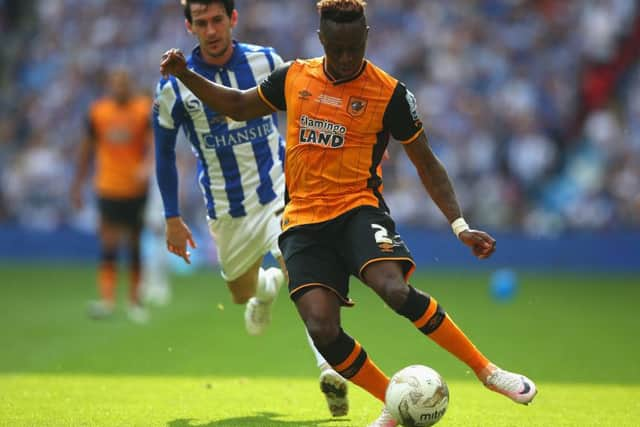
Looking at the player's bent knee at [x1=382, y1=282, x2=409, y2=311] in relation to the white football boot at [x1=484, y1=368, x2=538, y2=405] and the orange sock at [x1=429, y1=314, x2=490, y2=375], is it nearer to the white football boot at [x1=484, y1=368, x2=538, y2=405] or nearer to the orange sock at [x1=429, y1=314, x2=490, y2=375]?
the orange sock at [x1=429, y1=314, x2=490, y2=375]

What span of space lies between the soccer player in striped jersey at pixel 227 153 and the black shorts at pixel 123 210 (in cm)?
534

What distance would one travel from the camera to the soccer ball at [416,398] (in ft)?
19.4

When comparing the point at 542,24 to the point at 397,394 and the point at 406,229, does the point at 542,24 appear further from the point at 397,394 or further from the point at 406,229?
the point at 397,394

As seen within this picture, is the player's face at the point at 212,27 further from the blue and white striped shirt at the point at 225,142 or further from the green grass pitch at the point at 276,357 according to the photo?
the green grass pitch at the point at 276,357

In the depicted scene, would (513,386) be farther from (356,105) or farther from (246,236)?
(246,236)

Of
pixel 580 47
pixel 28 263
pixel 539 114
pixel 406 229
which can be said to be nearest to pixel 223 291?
pixel 406 229

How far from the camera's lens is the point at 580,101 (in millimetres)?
19141

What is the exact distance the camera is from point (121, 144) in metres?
13.6

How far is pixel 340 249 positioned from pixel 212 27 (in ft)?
7.21

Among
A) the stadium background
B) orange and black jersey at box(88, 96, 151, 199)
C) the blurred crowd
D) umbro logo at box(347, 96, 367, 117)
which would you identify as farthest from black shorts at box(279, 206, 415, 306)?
the blurred crowd

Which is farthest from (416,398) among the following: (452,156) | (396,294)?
(452,156)

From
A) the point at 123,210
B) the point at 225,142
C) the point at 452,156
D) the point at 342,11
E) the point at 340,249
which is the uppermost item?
the point at 342,11

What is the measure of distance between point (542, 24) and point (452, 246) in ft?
15.9

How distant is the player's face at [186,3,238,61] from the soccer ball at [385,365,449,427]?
9.89 feet
